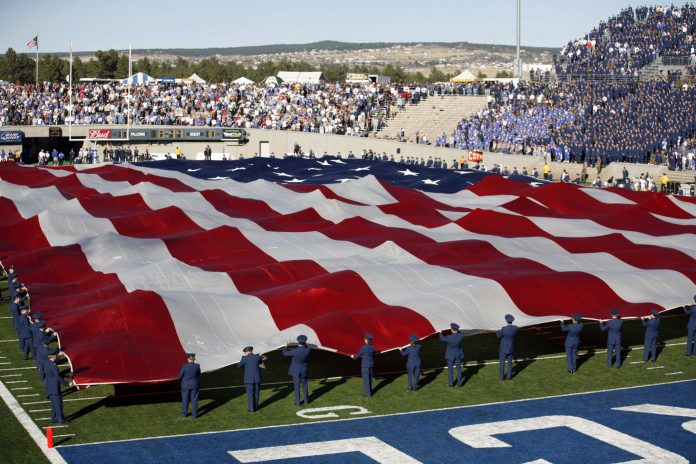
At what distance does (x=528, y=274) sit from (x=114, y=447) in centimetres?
826

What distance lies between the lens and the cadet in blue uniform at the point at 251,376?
13.5 m

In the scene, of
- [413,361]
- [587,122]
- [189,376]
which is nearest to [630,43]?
[587,122]

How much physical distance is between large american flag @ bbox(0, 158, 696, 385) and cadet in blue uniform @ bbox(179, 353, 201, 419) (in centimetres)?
39

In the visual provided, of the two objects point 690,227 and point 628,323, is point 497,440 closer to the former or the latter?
point 628,323

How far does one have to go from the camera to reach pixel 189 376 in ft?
43.2

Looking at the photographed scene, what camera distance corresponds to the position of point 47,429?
1221cm

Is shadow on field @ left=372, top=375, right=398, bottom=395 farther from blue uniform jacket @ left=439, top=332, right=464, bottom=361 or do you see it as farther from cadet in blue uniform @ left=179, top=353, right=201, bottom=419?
cadet in blue uniform @ left=179, top=353, right=201, bottom=419

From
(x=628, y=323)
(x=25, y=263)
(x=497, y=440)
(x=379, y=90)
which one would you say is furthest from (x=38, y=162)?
(x=497, y=440)

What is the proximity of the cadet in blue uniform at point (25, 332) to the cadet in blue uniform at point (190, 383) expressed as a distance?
3823 mm

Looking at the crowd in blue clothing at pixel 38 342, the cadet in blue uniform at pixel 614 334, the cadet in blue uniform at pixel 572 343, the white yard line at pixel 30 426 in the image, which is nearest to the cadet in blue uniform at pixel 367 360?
the cadet in blue uniform at pixel 572 343

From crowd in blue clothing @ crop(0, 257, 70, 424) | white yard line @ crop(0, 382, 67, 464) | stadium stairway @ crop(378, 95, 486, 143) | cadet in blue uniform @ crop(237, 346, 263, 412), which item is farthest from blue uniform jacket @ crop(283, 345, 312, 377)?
stadium stairway @ crop(378, 95, 486, 143)

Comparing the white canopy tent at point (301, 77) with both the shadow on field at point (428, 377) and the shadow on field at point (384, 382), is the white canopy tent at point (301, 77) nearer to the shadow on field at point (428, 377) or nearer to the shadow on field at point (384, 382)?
the shadow on field at point (428, 377)

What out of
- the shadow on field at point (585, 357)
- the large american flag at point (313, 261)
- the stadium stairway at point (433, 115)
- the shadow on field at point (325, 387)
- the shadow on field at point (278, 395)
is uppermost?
the stadium stairway at point (433, 115)

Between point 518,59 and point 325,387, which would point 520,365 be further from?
point 518,59
